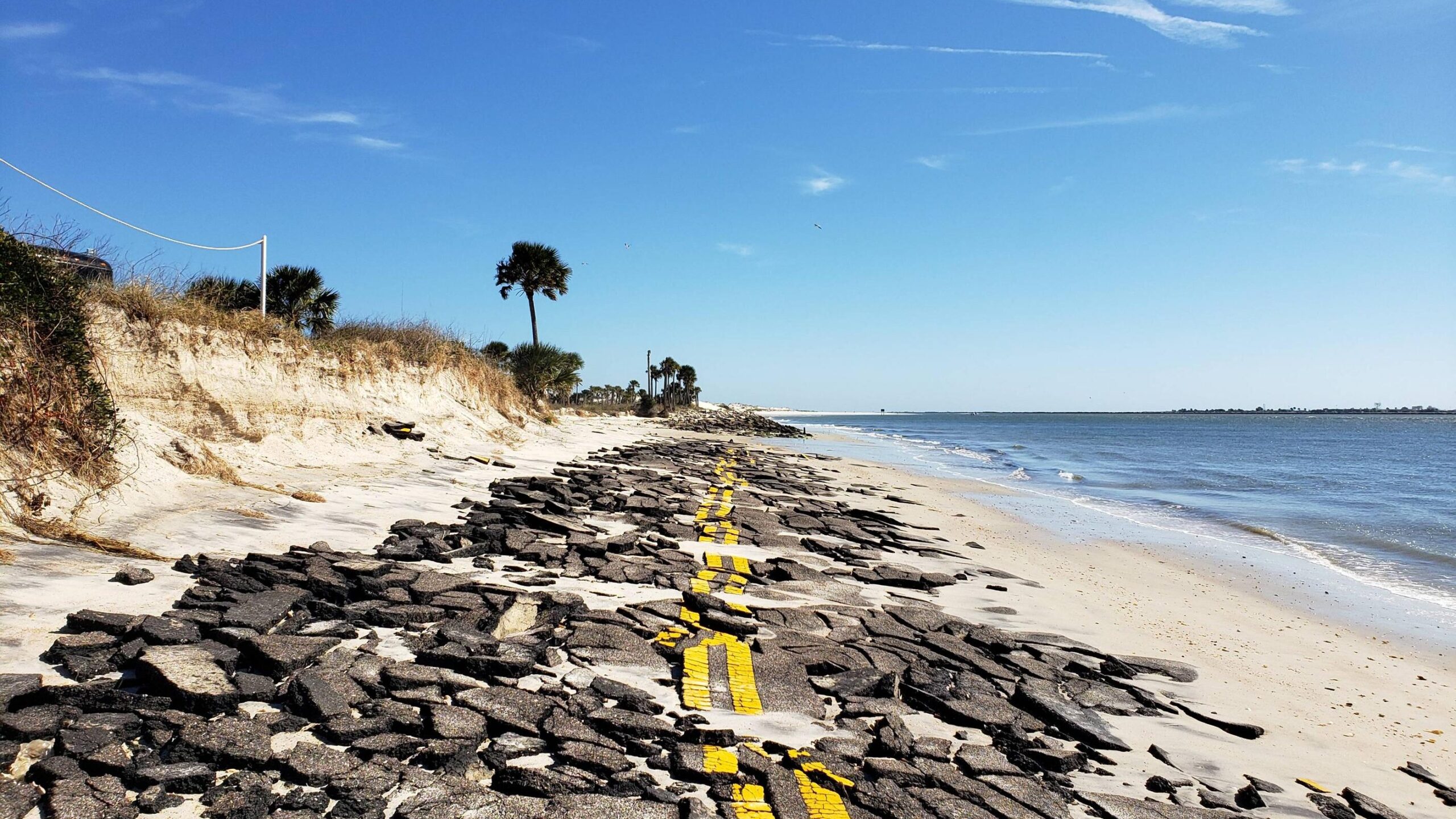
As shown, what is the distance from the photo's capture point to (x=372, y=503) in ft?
28.8

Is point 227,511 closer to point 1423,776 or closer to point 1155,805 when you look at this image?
point 1155,805

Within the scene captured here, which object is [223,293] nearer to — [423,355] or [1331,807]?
[423,355]

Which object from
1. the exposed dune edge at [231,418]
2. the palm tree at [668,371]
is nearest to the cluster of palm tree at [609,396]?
the palm tree at [668,371]

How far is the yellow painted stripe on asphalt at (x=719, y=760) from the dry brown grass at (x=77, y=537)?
15.1 feet

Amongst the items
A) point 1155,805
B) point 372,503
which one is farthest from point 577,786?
point 372,503

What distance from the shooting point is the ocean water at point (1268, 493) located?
513 inches

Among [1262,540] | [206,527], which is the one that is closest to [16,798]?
[206,527]

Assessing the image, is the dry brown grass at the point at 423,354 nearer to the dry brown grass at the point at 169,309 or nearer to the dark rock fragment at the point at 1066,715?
the dry brown grass at the point at 169,309

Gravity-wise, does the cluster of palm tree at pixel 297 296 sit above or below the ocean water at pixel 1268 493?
above

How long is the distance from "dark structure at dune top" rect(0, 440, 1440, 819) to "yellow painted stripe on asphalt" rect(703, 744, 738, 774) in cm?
1

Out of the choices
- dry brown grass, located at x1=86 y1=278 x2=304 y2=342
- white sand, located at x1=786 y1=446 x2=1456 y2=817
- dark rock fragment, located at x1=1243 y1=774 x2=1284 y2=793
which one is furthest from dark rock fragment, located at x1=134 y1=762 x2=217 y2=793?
dry brown grass, located at x1=86 y1=278 x2=304 y2=342

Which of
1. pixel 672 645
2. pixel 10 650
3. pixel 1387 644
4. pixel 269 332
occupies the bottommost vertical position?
pixel 1387 644

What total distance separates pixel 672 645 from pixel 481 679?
1428 mm

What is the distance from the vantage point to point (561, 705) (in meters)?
3.82
